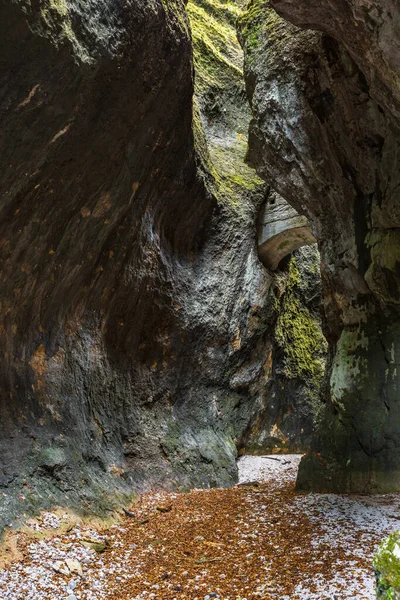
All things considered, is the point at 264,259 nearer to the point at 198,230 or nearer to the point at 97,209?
the point at 198,230

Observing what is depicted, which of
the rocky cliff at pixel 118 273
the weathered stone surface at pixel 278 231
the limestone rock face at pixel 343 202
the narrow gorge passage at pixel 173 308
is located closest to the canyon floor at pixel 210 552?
the narrow gorge passage at pixel 173 308

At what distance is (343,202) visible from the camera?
760 cm

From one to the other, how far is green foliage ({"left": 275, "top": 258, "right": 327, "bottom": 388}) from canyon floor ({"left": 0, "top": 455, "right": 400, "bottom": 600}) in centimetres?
674

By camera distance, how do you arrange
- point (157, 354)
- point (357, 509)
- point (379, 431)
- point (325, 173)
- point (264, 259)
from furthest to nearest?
point (264, 259) < point (157, 354) < point (325, 173) < point (379, 431) < point (357, 509)

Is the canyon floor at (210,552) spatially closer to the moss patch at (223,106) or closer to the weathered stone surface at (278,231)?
the weathered stone surface at (278,231)

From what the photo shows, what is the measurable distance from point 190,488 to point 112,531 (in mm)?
2671

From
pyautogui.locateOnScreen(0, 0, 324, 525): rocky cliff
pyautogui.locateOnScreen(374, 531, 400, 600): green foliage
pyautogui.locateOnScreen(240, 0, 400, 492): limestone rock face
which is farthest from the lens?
pyautogui.locateOnScreen(240, 0, 400, 492): limestone rock face

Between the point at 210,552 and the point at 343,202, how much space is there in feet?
17.2

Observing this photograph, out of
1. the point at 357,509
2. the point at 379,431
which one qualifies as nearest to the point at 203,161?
the point at 379,431

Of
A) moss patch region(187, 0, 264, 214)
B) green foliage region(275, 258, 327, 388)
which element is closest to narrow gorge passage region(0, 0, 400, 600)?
moss patch region(187, 0, 264, 214)

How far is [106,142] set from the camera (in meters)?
6.15

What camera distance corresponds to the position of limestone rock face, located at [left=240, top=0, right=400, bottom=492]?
6.59m

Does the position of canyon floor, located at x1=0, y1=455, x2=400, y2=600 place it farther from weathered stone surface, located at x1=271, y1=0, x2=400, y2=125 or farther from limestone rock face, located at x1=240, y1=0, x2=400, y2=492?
weathered stone surface, located at x1=271, y1=0, x2=400, y2=125

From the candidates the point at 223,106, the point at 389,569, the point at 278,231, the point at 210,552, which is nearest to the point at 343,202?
the point at 278,231
